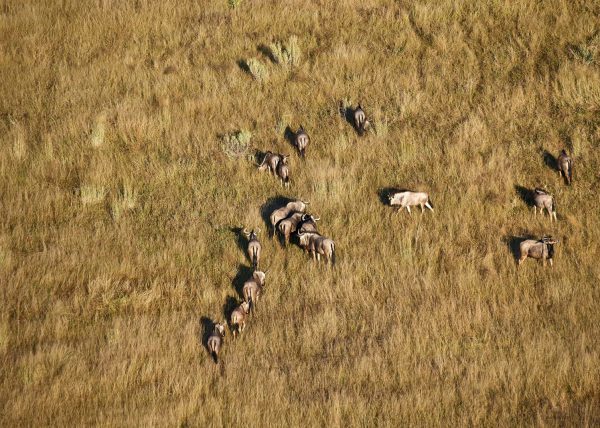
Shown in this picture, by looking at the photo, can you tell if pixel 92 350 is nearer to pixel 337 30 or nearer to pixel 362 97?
pixel 362 97

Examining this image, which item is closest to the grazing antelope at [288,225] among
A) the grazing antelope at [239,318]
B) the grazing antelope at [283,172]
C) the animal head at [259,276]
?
the animal head at [259,276]

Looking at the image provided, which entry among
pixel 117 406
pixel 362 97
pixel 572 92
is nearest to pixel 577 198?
pixel 572 92

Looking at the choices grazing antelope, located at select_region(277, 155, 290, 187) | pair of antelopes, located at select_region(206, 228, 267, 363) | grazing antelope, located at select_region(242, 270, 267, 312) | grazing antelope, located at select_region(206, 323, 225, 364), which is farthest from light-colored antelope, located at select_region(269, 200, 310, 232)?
grazing antelope, located at select_region(206, 323, 225, 364)

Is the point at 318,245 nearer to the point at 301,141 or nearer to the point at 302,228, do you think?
the point at 302,228

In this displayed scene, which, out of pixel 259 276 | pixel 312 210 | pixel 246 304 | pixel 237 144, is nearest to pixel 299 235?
pixel 259 276

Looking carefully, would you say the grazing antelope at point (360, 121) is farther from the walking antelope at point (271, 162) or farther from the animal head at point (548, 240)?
the animal head at point (548, 240)

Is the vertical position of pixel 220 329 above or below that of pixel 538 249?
below

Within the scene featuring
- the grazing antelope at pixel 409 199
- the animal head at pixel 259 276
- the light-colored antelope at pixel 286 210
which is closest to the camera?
the animal head at pixel 259 276
